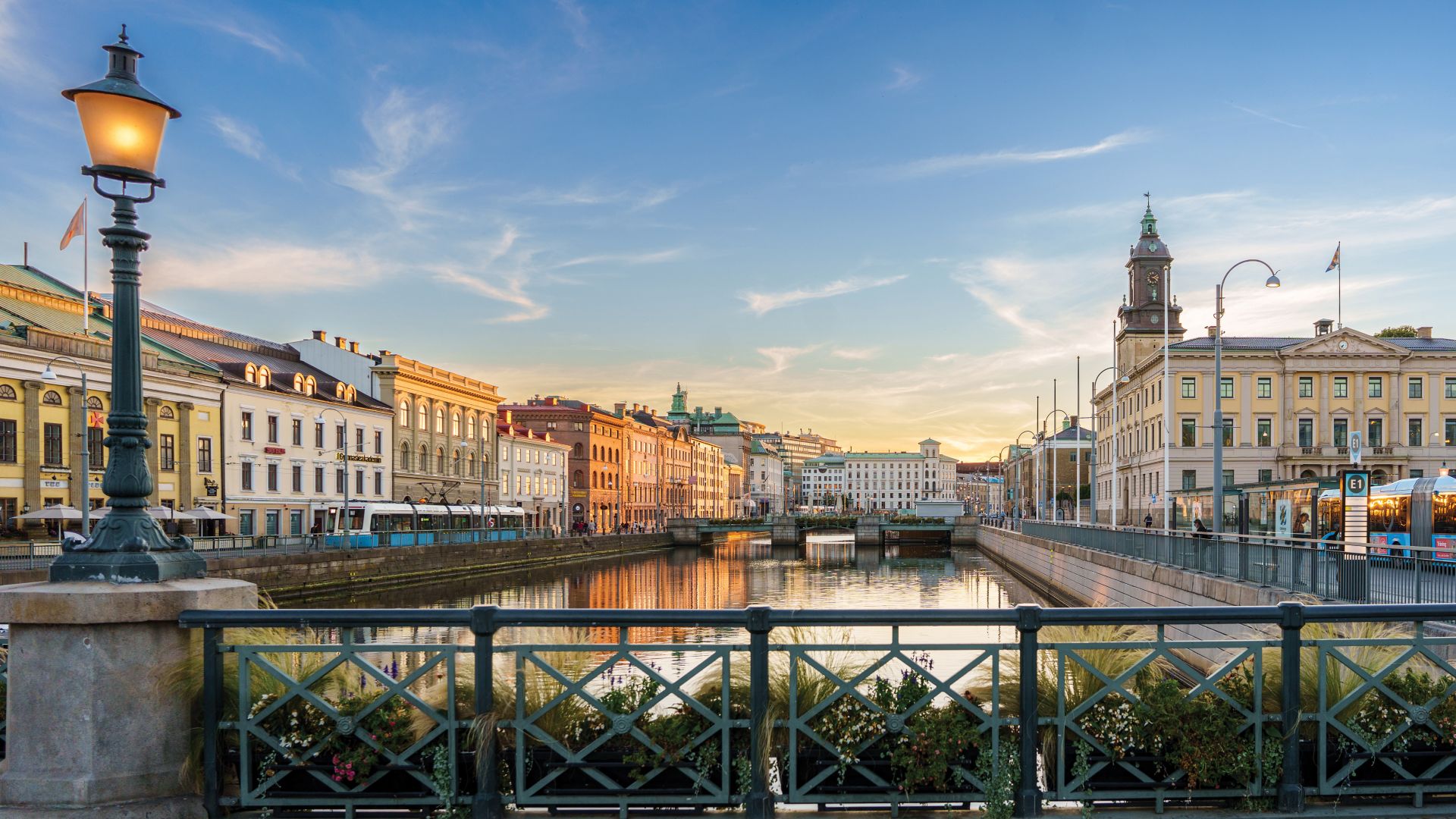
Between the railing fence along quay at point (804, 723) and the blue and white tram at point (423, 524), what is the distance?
4962 cm

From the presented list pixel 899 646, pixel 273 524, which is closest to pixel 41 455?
pixel 273 524

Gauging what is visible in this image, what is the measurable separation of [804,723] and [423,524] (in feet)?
226

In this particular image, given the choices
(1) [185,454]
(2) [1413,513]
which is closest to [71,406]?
(1) [185,454]

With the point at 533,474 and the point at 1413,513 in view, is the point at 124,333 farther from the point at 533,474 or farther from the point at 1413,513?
the point at 533,474

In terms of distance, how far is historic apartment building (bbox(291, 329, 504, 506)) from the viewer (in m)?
74.4

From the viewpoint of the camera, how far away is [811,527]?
134875mm

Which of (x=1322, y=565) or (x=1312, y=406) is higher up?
(x=1312, y=406)

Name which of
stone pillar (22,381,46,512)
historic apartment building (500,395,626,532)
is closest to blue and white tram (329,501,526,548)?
stone pillar (22,381,46,512)

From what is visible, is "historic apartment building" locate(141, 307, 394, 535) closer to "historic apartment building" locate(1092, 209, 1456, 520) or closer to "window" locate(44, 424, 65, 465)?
"window" locate(44, 424, 65, 465)

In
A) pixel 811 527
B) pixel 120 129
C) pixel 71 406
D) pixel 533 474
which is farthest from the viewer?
pixel 811 527

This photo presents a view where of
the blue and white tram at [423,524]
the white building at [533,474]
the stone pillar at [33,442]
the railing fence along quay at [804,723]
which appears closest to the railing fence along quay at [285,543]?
the blue and white tram at [423,524]

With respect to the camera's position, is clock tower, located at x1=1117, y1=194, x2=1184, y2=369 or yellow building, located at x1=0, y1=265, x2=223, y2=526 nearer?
yellow building, located at x1=0, y1=265, x2=223, y2=526

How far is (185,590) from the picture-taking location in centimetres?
575

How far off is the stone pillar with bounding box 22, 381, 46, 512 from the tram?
51321 millimetres
